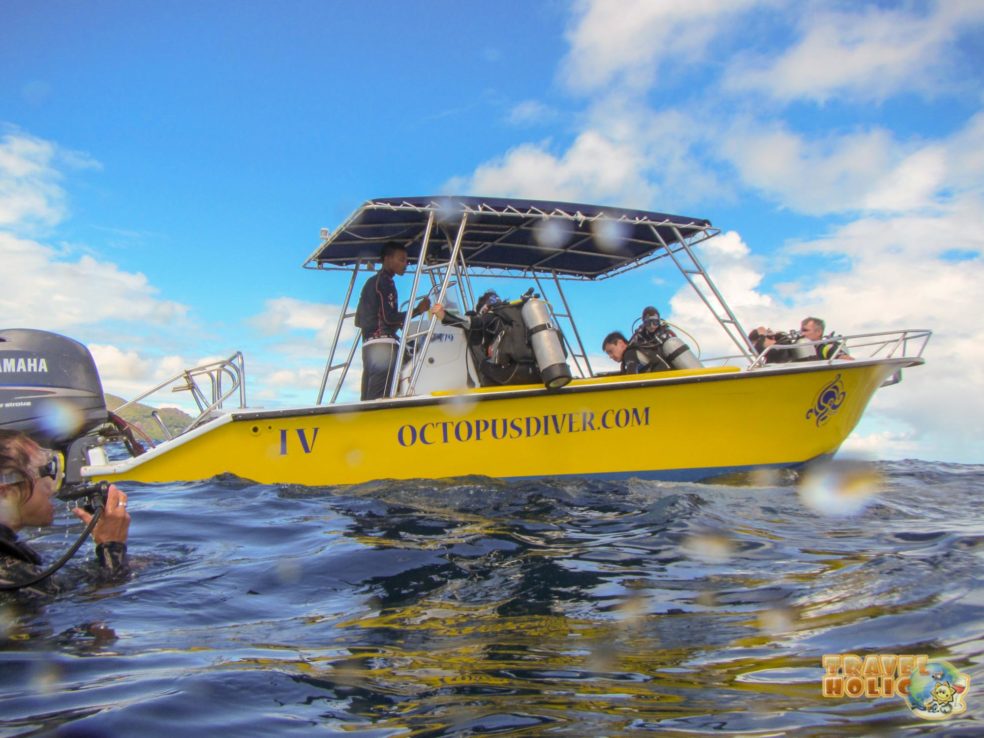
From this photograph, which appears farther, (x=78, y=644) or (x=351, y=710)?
(x=78, y=644)

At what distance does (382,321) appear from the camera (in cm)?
741

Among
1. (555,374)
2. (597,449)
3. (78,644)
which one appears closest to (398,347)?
(555,374)

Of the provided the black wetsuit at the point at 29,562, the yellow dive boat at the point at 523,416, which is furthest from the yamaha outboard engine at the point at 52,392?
the black wetsuit at the point at 29,562

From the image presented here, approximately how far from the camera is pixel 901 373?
7.74 metres

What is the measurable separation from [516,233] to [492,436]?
278 centimetres

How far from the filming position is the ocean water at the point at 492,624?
1.98 metres

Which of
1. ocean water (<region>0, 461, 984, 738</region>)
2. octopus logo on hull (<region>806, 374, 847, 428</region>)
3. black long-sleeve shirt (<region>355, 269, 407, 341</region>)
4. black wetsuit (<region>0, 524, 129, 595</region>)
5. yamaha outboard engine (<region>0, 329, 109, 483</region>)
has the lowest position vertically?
ocean water (<region>0, 461, 984, 738</region>)

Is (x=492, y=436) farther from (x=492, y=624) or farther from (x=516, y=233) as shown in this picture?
(x=492, y=624)

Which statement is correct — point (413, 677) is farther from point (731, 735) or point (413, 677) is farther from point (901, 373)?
point (901, 373)

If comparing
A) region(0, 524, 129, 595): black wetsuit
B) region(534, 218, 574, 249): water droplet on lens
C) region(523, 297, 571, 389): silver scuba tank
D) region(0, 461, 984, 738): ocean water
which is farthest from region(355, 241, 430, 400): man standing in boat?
region(0, 524, 129, 595): black wetsuit

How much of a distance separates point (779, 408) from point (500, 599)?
489 cm

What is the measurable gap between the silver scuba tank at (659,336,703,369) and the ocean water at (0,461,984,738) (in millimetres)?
2329

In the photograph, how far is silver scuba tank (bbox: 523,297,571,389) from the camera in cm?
656

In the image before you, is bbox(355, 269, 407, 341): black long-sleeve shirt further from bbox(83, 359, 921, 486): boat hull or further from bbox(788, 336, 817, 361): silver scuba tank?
bbox(788, 336, 817, 361): silver scuba tank
